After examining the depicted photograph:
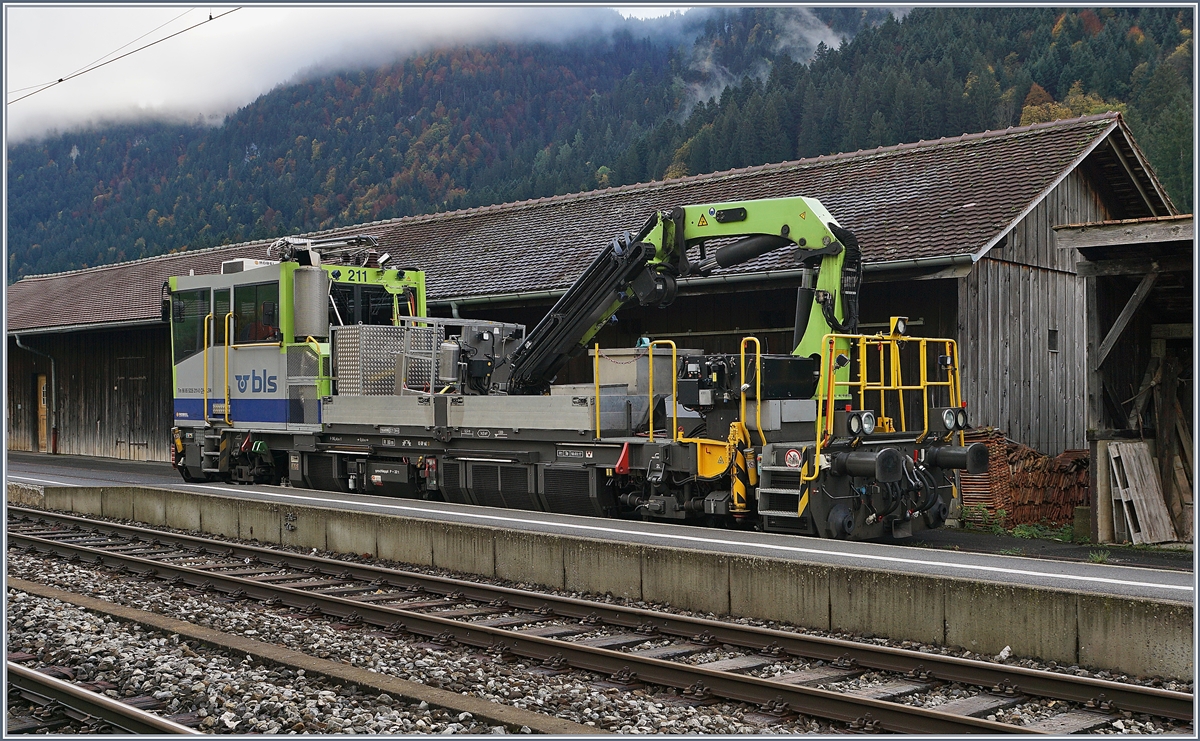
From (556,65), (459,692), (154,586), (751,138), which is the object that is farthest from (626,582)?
(556,65)

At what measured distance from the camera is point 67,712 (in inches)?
266

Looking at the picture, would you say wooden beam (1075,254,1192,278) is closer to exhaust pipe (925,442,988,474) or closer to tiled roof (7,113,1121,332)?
tiled roof (7,113,1121,332)

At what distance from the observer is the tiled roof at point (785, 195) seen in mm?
16109

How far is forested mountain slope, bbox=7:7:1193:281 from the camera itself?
213 ft

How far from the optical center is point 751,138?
67875 mm

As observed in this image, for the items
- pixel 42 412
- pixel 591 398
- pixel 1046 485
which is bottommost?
pixel 1046 485

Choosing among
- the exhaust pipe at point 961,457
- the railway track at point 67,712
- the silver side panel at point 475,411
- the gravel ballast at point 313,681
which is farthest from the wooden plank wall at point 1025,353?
the railway track at point 67,712

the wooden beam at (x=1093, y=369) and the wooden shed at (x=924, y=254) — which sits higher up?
the wooden shed at (x=924, y=254)

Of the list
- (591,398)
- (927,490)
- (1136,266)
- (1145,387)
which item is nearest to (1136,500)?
(1145,387)

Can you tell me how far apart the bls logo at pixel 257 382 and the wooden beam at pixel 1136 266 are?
39.1 feet

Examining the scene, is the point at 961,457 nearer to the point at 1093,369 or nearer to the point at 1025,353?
the point at 1093,369

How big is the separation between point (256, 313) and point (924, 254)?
1029cm

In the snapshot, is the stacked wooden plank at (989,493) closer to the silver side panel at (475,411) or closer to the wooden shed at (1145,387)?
the wooden shed at (1145,387)

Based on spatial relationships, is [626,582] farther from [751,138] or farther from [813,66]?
[813,66]
